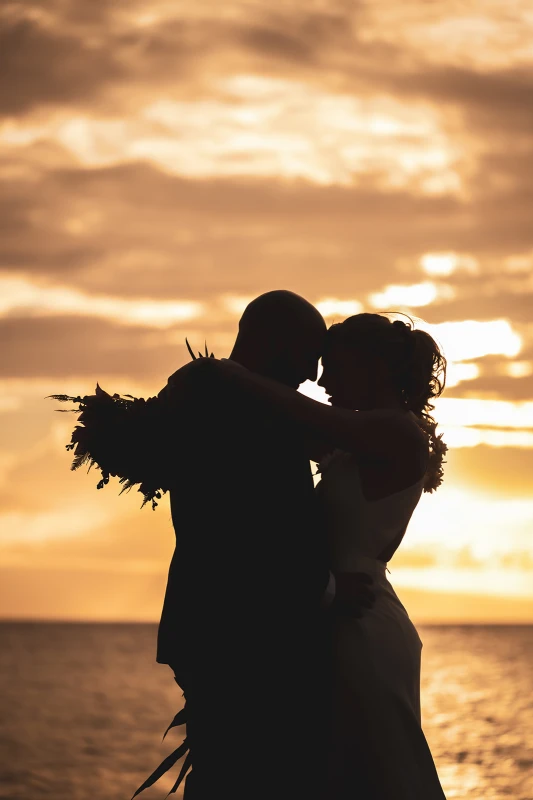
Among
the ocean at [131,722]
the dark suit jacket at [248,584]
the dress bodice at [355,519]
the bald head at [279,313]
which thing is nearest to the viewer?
the dark suit jacket at [248,584]

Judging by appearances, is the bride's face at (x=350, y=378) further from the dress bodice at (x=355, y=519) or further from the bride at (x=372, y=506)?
the dress bodice at (x=355, y=519)

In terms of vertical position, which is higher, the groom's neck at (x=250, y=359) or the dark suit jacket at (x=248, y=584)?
the groom's neck at (x=250, y=359)

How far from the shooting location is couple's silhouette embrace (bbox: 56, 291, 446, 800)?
4.84 metres

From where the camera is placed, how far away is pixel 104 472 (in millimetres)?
5023

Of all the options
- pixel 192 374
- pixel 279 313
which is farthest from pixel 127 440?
pixel 279 313

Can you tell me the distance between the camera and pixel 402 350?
5.41 metres

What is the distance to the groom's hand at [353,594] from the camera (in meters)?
5.09

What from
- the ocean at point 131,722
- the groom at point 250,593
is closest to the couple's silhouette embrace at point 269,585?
the groom at point 250,593

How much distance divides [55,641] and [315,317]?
146948 millimetres

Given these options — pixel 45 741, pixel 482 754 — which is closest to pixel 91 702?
pixel 45 741

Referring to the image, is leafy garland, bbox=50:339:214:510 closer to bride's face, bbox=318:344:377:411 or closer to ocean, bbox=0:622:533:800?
bride's face, bbox=318:344:377:411

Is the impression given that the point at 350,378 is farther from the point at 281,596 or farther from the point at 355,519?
the point at 281,596

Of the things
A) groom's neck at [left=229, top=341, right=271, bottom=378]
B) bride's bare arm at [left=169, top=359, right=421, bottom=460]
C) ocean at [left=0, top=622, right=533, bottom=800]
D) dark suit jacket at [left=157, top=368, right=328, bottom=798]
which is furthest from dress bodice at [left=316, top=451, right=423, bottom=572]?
ocean at [left=0, top=622, right=533, bottom=800]

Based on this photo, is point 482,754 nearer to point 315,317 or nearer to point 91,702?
point 91,702
